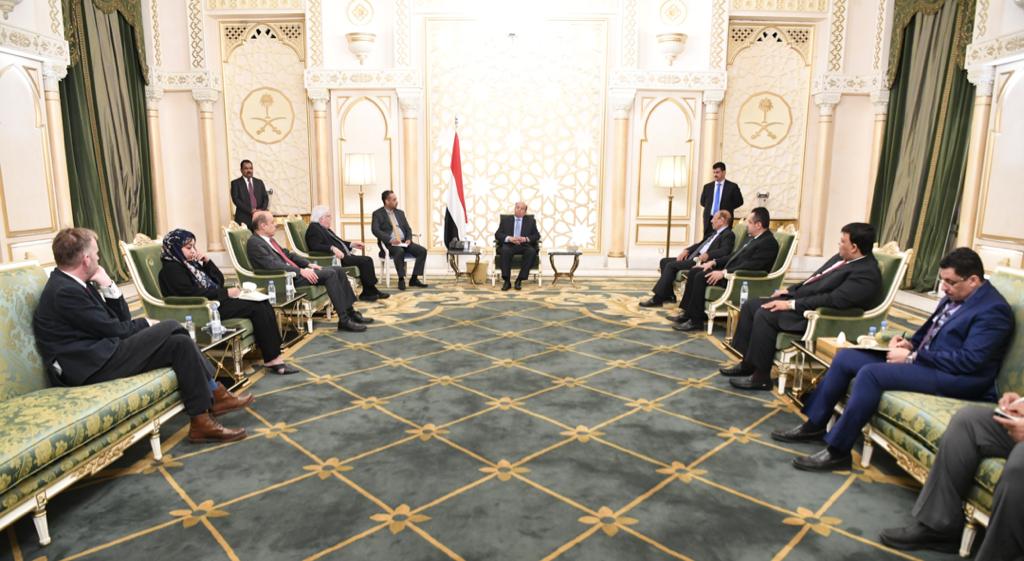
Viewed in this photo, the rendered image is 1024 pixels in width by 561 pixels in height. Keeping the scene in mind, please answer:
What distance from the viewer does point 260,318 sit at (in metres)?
4.33

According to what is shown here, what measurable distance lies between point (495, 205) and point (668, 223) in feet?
8.57

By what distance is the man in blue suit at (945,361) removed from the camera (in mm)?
2680

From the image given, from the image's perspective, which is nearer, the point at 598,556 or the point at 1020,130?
the point at 598,556

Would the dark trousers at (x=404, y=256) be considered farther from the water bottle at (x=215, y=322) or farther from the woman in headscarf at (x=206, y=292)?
the water bottle at (x=215, y=322)

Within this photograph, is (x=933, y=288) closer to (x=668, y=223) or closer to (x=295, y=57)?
(x=668, y=223)

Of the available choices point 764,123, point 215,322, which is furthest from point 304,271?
point 764,123

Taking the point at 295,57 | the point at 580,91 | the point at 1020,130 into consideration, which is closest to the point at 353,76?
the point at 295,57

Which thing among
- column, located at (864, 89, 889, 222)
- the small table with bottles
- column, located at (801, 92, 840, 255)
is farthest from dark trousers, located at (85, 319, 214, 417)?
column, located at (864, 89, 889, 222)

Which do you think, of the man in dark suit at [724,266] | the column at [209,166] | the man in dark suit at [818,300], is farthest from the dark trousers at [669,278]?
the column at [209,166]

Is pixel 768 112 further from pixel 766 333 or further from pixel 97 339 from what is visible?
pixel 97 339

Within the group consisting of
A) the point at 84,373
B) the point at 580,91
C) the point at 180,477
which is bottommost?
the point at 180,477

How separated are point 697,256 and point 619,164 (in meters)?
2.87

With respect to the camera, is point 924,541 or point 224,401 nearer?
point 924,541

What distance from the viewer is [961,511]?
2256 millimetres
